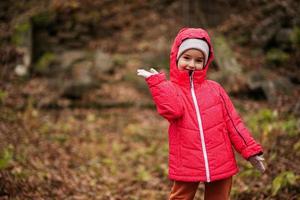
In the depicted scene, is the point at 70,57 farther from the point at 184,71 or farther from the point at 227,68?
the point at 184,71

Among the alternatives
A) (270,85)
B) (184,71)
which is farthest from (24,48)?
(184,71)

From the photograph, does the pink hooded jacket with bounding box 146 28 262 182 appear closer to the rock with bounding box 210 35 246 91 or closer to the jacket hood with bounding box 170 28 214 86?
the jacket hood with bounding box 170 28 214 86

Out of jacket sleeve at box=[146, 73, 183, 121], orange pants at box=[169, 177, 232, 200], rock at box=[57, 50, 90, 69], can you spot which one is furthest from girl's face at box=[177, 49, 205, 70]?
rock at box=[57, 50, 90, 69]

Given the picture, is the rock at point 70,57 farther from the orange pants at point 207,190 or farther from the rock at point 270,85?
the orange pants at point 207,190

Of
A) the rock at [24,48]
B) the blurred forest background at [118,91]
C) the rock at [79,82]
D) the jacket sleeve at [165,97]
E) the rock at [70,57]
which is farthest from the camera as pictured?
the rock at [70,57]

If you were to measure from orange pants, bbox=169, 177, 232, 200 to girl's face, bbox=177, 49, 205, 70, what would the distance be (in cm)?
100

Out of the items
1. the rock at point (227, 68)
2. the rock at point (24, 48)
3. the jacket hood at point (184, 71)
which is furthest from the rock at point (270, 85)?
the jacket hood at point (184, 71)

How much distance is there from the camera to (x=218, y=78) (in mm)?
12062

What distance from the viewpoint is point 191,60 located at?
352 centimetres

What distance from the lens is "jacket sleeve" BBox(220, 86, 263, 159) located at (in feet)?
11.4

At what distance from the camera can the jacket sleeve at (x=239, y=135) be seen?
348 centimetres

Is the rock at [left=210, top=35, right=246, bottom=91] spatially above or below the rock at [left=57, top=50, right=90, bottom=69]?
below

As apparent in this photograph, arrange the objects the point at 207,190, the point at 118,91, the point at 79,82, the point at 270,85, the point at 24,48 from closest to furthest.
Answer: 1. the point at 207,190
2. the point at 270,85
3. the point at 79,82
4. the point at 118,91
5. the point at 24,48

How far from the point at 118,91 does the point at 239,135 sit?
8797 millimetres
